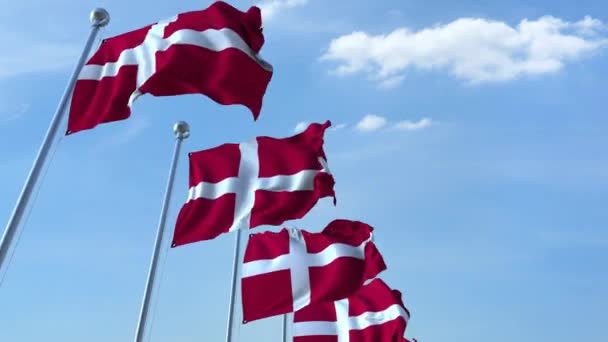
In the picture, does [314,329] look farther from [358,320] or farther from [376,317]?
[376,317]

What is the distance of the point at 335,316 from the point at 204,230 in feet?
22.2

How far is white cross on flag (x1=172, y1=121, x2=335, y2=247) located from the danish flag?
3162 mm

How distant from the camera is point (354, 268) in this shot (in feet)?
49.0

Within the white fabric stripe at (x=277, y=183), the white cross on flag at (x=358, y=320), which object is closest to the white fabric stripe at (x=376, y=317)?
the white cross on flag at (x=358, y=320)

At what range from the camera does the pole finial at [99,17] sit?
10570 millimetres

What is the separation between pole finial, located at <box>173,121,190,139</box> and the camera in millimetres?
15281

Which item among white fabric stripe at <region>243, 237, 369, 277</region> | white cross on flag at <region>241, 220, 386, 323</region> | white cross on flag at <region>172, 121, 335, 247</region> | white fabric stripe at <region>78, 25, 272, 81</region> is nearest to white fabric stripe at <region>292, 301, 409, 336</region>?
white cross on flag at <region>241, 220, 386, 323</region>

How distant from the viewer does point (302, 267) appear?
48.3 feet

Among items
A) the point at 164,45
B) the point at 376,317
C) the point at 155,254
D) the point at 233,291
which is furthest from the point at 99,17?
the point at 376,317

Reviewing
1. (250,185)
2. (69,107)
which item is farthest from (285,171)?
(69,107)

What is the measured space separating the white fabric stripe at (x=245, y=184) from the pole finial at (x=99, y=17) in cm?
463

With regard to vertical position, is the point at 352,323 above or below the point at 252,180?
below

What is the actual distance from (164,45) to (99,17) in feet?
3.44

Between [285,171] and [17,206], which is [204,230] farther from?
[17,206]
